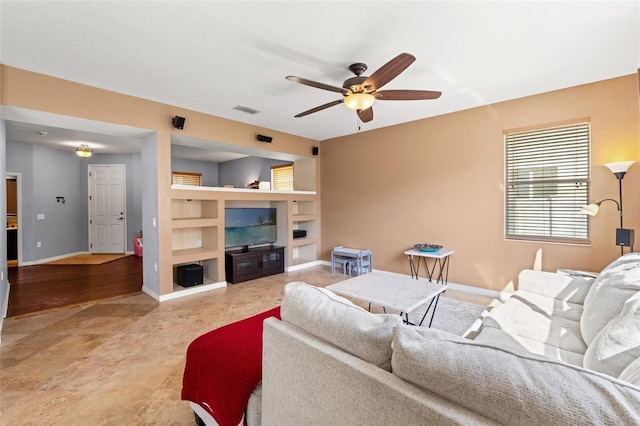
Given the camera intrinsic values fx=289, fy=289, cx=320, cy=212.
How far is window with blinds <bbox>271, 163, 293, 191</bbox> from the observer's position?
6.96 meters

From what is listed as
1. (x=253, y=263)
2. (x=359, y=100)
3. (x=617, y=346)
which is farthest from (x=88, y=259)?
(x=617, y=346)

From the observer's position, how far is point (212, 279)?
4.72 meters

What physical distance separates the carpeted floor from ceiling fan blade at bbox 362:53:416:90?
6.78m

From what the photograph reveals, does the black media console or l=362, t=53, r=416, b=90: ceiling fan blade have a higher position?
l=362, t=53, r=416, b=90: ceiling fan blade

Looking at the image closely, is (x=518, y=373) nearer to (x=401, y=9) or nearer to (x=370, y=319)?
(x=370, y=319)

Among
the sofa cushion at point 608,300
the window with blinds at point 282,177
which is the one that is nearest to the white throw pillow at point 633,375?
the sofa cushion at point 608,300

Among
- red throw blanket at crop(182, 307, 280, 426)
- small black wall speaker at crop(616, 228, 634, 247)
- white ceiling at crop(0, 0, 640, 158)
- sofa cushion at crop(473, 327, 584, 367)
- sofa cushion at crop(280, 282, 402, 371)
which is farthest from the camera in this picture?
small black wall speaker at crop(616, 228, 634, 247)

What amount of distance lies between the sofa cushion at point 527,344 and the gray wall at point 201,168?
8017 millimetres

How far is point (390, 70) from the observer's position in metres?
2.21

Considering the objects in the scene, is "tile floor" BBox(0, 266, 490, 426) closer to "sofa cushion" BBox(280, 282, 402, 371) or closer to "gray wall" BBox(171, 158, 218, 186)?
"sofa cushion" BBox(280, 282, 402, 371)

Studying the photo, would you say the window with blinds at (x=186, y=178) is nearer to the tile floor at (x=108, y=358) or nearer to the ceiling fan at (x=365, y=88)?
the tile floor at (x=108, y=358)

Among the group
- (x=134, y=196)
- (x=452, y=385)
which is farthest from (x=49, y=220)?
(x=452, y=385)

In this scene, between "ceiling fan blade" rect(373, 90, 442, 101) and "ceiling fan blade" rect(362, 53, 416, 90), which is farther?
"ceiling fan blade" rect(373, 90, 442, 101)

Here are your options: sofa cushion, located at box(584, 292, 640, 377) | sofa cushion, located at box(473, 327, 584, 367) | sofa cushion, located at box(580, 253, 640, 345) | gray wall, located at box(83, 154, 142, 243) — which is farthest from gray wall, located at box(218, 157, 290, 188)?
sofa cushion, located at box(584, 292, 640, 377)
